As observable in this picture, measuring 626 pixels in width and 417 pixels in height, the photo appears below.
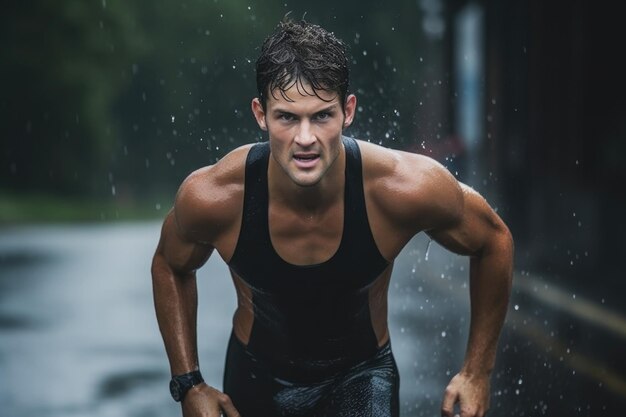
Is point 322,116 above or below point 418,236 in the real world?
below

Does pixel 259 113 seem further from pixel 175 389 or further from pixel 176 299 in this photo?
pixel 175 389

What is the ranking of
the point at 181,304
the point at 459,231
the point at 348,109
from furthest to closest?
the point at 181,304 < the point at 459,231 < the point at 348,109

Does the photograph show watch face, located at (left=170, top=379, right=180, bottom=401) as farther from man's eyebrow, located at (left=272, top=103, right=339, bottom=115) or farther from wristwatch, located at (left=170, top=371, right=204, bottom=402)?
man's eyebrow, located at (left=272, top=103, right=339, bottom=115)

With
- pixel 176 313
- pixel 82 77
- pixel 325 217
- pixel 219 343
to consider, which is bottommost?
pixel 176 313

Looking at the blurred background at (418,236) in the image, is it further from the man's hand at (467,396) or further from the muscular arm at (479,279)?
the man's hand at (467,396)

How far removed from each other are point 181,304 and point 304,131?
31.9 inches

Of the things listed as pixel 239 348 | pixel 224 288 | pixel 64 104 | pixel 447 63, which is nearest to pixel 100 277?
pixel 224 288

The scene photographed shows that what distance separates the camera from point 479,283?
3.73 m

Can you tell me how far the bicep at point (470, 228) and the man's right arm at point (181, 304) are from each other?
68 centimetres

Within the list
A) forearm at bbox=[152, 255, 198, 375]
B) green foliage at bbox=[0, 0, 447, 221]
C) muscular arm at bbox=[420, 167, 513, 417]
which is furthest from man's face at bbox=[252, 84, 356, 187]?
green foliage at bbox=[0, 0, 447, 221]

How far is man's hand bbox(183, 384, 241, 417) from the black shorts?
0.29 ft

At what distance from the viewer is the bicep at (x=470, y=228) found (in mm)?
3562

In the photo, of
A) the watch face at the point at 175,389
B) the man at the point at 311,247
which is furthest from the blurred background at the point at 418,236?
the watch face at the point at 175,389

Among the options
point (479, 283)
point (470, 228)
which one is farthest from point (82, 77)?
point (470, 228)
